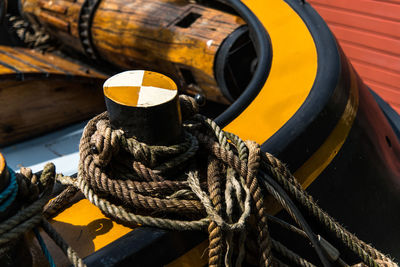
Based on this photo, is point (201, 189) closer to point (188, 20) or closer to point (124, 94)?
point (124, 94)

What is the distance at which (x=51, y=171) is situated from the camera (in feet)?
3.26

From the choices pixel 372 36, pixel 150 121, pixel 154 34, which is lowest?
pixel 372 36

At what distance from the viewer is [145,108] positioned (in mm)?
1009

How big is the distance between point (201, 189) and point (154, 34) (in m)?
1.53

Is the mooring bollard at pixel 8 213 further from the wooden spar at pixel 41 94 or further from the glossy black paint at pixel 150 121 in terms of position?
the wooden spar at pixel 41 94

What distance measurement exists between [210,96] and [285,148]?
1.13 metres

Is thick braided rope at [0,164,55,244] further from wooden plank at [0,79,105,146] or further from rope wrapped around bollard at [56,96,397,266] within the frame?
wooden plank at [0,79,105,146]

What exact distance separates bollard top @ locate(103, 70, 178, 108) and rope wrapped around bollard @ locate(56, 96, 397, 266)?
9 cm

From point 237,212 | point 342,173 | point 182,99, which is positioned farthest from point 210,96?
point 237,212

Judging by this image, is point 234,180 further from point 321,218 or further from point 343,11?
point 343,11

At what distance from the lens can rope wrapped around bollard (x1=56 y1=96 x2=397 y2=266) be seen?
1.04 meters

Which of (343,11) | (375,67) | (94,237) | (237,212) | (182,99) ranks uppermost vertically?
(182,99)

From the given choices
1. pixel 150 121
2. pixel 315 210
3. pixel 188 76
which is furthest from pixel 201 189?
pixel 188 76

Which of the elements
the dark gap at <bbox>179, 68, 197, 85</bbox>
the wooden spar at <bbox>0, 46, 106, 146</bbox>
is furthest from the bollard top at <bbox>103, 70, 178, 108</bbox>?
the wooden spar at <bbox>0, 46, 106, 146</bbox>
